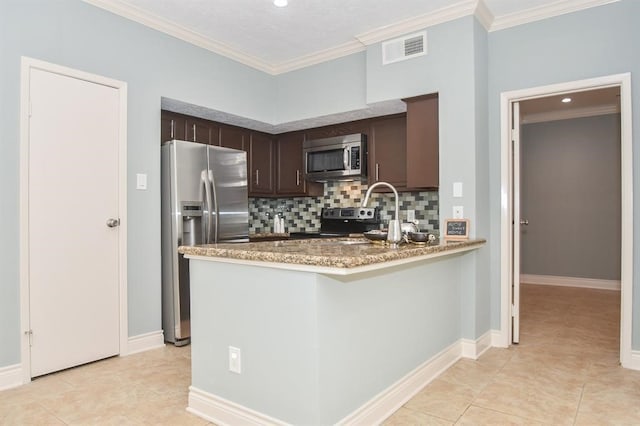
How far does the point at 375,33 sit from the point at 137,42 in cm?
199

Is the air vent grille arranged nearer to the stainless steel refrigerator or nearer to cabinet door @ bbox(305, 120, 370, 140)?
cabinet door @ bbox(305, 120, 370, 140)

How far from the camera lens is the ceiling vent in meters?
3.63

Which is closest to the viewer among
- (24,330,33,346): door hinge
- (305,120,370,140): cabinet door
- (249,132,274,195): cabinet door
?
(24,330,33,346): door hinge

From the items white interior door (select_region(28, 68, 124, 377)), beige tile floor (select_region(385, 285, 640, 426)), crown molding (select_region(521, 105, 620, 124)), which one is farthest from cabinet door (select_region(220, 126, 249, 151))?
crown molding (select_region(521, 105, 620, 124))

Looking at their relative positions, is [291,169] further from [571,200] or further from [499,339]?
[571,200]

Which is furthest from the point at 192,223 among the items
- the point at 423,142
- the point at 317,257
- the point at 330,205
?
the point at 317,257

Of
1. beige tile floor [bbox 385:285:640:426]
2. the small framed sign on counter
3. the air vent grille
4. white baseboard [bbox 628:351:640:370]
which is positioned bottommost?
beige tile floor [bbox 385:285:640:426]

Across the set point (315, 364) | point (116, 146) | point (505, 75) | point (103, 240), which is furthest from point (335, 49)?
point (315, 364)

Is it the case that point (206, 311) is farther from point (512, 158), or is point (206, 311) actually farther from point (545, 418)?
point (512, 158)

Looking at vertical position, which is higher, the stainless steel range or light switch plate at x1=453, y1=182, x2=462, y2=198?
light switch plate at x1=453, y1=182, x2=462, y2=198

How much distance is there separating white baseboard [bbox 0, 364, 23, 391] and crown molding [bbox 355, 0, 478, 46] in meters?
3.62

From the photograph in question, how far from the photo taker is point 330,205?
5203mm

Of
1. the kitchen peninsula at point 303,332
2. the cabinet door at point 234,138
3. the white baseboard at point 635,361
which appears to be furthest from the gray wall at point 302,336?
the cabinet door at point 234,138

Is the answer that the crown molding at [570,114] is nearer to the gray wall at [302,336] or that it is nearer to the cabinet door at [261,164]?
the cabinet door at [261,164]
